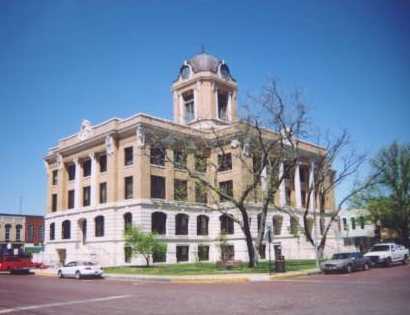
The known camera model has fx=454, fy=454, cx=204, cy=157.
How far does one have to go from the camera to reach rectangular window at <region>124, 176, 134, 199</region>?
4719 centimetres

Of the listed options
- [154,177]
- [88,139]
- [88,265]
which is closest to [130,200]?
[154,177]

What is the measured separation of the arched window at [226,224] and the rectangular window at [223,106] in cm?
1588

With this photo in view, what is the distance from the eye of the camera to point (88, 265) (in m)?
32.0

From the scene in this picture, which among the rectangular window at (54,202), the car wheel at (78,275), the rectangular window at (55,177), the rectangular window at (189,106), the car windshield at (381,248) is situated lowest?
the car wheel at (78,275)

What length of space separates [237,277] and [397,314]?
14141 millimetres

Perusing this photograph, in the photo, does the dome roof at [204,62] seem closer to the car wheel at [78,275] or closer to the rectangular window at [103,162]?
the rectangular window at [103,162]

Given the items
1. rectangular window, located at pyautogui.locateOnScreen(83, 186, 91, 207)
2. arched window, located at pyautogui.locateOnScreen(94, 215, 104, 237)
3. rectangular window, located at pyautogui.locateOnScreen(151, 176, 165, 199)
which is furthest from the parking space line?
rectangular window, located at pyautogui.locateOnScreen(83, 186, 91, 207)

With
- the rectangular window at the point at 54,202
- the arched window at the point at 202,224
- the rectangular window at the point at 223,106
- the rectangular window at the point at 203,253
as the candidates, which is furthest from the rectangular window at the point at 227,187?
the rectangular window at the point at 54,202

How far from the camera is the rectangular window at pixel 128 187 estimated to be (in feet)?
155

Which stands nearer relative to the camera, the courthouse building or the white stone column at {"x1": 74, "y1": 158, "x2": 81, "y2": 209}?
the courthouse building

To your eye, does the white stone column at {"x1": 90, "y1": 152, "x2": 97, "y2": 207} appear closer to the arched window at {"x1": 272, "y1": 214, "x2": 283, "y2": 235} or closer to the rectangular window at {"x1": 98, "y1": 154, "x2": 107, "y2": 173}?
the rectangular window at {"x1": 98, "y1": 154, "x2": 107, "y2": 173}

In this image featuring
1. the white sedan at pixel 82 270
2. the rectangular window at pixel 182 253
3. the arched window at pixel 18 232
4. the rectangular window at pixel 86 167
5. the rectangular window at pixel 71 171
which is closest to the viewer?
the white sedan at pixel 82 270

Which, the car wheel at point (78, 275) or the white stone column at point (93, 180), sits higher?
the white stone column at point (93, 180)

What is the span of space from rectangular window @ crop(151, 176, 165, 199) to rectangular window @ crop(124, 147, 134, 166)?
2.96 m
